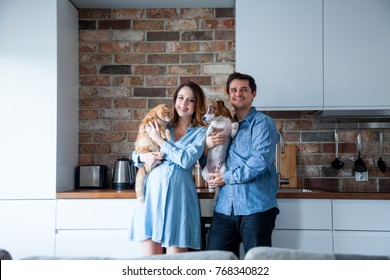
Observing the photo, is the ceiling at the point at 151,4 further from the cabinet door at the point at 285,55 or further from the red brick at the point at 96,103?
the red brick at the point at 96,103

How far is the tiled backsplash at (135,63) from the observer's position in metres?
3.15

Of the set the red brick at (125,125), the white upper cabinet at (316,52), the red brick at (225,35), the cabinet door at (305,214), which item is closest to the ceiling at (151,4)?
the red brick at (225,35)

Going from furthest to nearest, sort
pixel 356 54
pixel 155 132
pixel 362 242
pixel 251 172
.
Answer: pixel 356 54 < pixel 362 242 < pixel 155 132 < pixel 251 172

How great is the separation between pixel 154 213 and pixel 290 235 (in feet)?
2.81

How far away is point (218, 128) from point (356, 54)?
118 centimetres

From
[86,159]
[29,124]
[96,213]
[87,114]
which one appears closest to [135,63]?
[87,114]

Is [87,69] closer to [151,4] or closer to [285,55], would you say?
[151,4]

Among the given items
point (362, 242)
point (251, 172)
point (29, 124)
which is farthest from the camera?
point (29, 124)

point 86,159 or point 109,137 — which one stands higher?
point 109,137

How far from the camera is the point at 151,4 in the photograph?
308 cm

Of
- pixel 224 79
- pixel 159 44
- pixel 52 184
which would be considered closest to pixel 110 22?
pixel 159 44

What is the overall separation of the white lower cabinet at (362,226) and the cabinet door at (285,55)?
0.68m

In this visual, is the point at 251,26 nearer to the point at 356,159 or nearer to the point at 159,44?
the point at 159,44

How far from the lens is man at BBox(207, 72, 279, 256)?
2055mm
